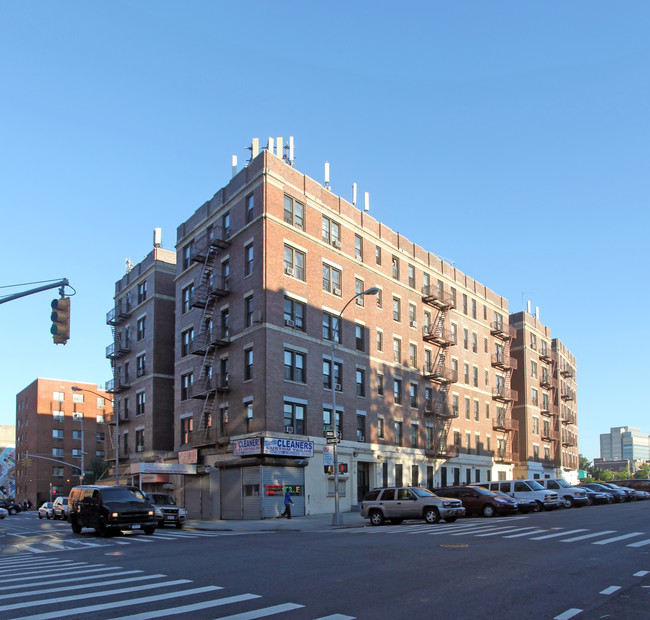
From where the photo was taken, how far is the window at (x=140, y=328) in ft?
175

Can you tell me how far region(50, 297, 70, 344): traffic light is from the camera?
16.4 m

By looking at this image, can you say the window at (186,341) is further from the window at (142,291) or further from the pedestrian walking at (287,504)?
the pedestrian walking at (287,504)

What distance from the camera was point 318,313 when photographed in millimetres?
41875

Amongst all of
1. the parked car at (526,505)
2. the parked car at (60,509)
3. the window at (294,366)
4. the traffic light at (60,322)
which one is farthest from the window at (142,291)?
the traffic light at (60,322)

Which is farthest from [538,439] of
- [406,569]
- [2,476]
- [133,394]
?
[2,476]

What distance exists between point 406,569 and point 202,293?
3259 cm

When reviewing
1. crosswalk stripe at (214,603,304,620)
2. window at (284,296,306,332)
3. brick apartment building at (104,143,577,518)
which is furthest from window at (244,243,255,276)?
crosswalk stripe at (214,603,304,620)

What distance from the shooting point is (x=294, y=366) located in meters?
39.4

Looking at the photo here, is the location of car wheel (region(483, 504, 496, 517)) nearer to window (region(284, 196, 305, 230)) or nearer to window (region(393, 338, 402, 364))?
window (region(393, 338, 402, 364))

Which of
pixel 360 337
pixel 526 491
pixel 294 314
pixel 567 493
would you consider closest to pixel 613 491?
pixel 567 493

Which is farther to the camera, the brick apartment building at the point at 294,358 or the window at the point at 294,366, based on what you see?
the window at the point at 294,366

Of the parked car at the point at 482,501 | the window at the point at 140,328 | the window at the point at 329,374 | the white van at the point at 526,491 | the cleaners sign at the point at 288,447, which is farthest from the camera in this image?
the window at the point at 140,328

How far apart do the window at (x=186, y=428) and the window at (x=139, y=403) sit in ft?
24.3

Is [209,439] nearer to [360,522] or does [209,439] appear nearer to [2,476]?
[360,522]
